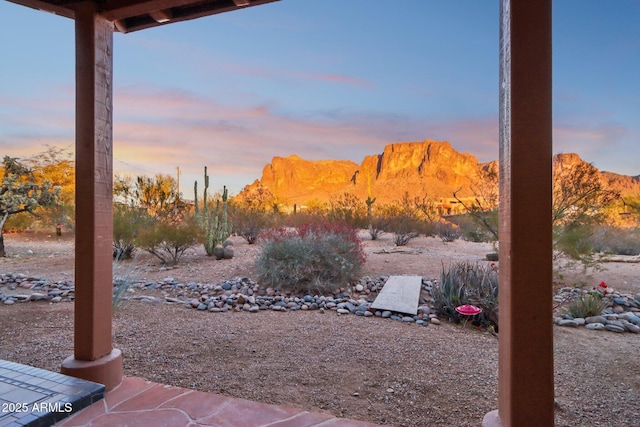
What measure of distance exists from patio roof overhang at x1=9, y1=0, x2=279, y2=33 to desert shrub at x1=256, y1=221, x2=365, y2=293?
4.07 m

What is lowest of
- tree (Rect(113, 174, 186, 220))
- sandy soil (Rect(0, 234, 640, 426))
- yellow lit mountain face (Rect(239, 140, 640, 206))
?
sandy soil (Rect(0, 234, 640, 426))

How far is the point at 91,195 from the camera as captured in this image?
6.75ft

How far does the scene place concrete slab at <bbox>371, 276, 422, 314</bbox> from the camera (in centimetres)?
476

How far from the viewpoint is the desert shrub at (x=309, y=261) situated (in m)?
5.84

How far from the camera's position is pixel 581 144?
10875 millimetres

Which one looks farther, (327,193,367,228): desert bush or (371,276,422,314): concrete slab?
(327,193,367,228): desert bush

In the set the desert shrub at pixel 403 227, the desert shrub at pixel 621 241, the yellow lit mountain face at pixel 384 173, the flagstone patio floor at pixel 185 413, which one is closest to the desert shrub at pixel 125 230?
the flagstone patio floor at pixel 185 413

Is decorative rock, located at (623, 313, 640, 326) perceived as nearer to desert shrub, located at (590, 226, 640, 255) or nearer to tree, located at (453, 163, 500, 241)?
tree, located at (453, 163, 500, 241)

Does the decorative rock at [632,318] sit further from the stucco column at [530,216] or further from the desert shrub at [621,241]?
the desert shrub at [621,241]

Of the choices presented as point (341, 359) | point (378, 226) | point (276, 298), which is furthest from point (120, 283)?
point (378, 226)

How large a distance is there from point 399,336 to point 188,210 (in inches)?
344

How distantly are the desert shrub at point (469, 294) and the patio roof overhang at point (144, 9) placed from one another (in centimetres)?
388

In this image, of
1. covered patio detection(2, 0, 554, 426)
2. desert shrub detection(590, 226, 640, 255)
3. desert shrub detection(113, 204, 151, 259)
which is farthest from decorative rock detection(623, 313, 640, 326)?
desert shrub detection(113, 204, 151, 259)

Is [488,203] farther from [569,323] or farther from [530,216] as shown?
[530,216]
